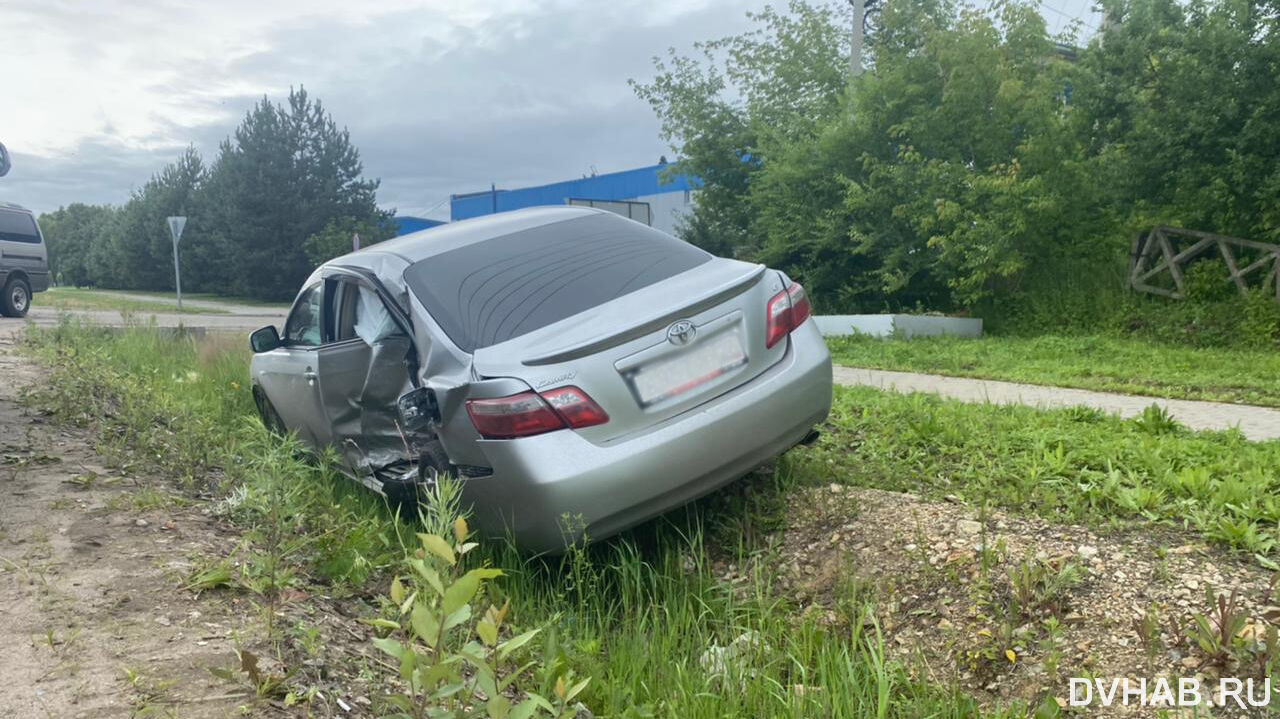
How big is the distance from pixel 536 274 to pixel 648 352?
877mm

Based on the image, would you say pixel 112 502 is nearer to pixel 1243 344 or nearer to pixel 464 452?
pixel 464 452

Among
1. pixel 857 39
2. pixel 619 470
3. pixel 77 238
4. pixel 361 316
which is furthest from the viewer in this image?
pixel 77 238

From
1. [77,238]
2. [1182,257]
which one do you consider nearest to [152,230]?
[77,238]

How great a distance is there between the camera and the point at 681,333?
374cm

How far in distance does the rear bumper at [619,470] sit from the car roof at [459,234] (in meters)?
1.50

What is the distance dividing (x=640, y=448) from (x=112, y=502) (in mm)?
2596

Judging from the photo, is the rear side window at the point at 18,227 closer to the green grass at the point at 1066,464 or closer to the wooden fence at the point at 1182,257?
the green grass at the point at 1066,464

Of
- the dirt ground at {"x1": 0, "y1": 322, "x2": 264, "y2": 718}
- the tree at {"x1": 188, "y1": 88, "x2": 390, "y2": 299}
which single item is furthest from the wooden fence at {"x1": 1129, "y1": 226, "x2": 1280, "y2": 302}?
the tree at {"x1": 188, "y1": 88, "x2": 390, "y2": 299}

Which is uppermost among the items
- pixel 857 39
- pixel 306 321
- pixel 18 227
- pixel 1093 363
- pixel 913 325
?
pixel 857 39

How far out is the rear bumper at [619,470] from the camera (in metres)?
3.47

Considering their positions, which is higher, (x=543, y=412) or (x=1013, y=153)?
Result: (x=1013, y=153)

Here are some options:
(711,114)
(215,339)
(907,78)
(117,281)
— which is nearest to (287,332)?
(215,339)

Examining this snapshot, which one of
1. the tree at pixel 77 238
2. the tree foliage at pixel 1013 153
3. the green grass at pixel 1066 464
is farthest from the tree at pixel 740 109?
the tree at pixel 77 238

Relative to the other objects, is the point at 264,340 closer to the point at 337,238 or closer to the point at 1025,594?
the point at 1025,594
